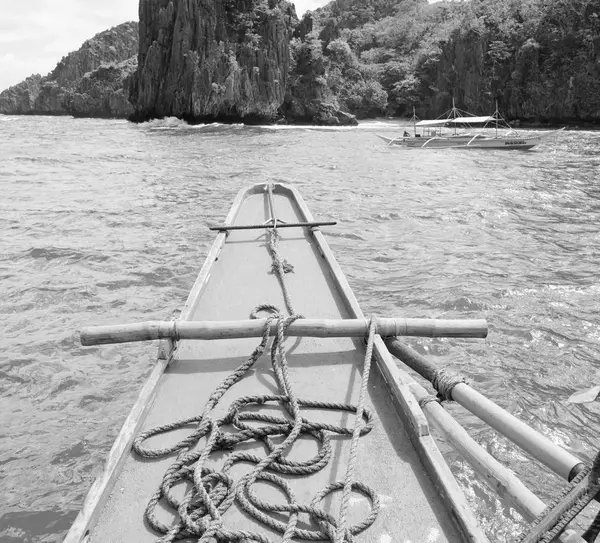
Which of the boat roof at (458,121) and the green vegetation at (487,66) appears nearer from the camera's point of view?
the boat roof at (458,121)

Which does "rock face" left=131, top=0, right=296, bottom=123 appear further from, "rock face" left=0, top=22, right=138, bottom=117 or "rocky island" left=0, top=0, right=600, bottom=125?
"rock face" left=0, top=22, right=138, bottom=117

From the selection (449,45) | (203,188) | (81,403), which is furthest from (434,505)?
(449,45)

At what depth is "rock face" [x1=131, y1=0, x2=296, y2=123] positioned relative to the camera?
166 ft

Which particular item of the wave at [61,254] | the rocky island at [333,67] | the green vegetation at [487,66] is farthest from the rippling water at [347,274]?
the rocky island at [333,67]

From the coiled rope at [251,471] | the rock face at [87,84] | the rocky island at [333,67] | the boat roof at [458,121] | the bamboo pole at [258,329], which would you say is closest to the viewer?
the coiled rope at [251,471]

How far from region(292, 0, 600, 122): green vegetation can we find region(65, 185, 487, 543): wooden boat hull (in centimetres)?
4927

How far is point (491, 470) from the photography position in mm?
2418

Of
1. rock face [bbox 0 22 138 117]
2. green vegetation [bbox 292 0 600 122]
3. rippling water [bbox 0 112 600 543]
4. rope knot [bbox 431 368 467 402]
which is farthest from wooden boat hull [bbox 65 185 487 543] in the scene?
rock face [bbox 0 22 138 117]

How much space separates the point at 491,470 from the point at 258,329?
5.22 feet

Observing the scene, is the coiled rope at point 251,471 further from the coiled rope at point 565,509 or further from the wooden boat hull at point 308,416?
the coiled rope at point 565,509

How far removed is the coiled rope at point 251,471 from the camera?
2008mm

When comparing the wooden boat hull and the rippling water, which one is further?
the rippling water

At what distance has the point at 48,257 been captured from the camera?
802cm

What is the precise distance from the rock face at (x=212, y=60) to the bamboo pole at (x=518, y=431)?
5143 centimetres
